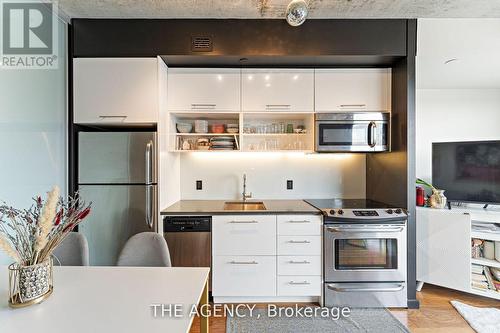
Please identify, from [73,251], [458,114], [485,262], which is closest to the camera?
[73,251]

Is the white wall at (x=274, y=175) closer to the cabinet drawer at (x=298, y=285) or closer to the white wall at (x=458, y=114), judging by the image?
the cabinet drawer at (x=298, y=285)

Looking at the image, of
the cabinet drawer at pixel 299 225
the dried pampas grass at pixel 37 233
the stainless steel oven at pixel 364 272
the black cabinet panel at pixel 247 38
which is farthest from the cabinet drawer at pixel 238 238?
the black cabinet panel at pixel 247 38

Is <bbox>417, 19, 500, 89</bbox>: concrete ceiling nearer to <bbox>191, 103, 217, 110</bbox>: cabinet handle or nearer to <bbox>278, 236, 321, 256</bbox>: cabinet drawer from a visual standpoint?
<bbox>191, 103, 217, 110</bbox>: cabinet handle

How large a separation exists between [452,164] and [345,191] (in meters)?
1.16

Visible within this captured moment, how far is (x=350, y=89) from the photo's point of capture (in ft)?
8.37

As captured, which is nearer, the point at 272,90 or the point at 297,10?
the point at 297,10

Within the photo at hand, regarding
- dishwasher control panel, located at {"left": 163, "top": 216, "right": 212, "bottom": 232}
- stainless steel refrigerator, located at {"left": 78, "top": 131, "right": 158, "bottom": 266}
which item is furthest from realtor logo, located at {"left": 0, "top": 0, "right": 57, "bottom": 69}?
dishwasher control panel, located at {"left": 163, "top": 216, "right": 212, "bottom": 232}

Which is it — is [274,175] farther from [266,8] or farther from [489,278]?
[489,278]

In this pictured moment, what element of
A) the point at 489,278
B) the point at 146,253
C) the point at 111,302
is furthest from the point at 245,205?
the point at 489,278

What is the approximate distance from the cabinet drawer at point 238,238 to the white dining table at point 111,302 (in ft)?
3.06

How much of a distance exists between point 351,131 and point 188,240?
77.0 inches

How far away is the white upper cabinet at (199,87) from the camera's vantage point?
8.30 feet

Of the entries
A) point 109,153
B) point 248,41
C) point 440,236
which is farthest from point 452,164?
point 109,153

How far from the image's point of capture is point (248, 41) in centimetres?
233
